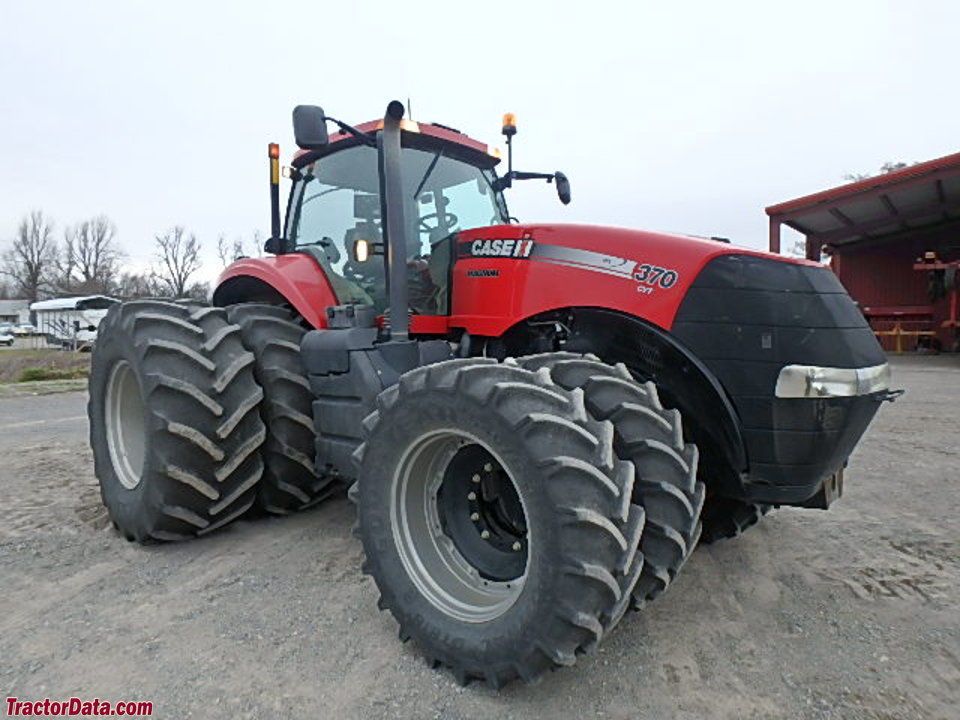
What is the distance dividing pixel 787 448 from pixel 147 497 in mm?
2861

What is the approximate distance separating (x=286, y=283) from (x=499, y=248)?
1333 mm

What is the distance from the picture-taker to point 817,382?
218cm

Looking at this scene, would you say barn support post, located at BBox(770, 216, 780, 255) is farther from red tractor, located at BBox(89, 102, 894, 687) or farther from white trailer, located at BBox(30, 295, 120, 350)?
white trailer, located at BBox(30, 295, 120, 350)

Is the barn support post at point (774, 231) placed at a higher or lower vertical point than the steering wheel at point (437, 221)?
higher

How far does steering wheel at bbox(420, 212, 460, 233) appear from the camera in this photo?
3385 millimetres


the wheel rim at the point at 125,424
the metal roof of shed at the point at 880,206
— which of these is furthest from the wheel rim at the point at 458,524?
the metal roof of shed at the point at 880,206

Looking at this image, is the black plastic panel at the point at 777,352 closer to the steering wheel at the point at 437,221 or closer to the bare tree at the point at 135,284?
the steering wheel at the point at 437,221

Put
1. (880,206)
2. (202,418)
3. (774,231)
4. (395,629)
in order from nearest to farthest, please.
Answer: (395,629) → (202,418) → (880,206) → (774,231)

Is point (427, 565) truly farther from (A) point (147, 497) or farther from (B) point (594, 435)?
(A) point (147, 497)

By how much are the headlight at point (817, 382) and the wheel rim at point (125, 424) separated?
3.27 m

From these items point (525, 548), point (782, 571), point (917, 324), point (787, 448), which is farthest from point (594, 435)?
point (917, 324)

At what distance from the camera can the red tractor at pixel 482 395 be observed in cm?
194

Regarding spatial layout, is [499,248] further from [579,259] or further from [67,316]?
[67,316]

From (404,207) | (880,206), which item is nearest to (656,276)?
(404,207)
